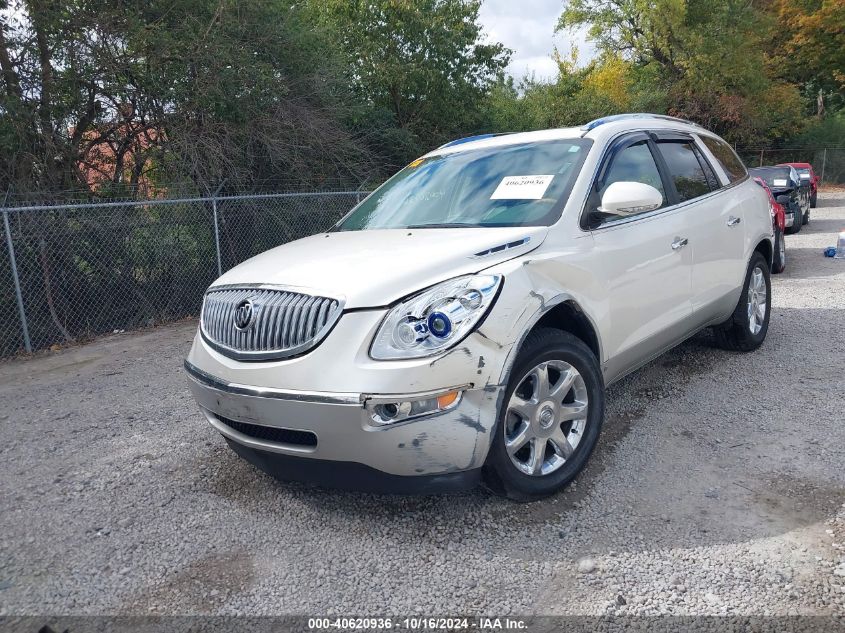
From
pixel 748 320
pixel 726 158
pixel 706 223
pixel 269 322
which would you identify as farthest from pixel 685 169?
pixel 269 322

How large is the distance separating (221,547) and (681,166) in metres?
3.90

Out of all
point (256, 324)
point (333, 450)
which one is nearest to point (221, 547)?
point (333, 450)

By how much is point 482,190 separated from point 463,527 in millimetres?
1966

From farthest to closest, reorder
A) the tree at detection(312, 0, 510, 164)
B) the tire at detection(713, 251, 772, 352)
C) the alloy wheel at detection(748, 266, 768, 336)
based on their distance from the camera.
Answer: the tree at detection(312, 0, 510, 164) < the alloy wheel at detection(748, 266, 768, 336) < the tire at detection(713, 251, 772, 352)

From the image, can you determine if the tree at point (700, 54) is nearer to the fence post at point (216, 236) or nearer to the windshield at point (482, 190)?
the fence post at point (216, 236)

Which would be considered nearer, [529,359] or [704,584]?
[704,584]

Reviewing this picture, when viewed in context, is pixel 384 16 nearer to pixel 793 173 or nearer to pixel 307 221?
pixel 307 221

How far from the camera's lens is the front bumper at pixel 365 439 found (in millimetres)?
2693

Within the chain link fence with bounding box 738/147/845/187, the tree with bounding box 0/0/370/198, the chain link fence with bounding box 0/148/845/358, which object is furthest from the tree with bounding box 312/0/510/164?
the chain link fence with bounding box 738/147/845/187

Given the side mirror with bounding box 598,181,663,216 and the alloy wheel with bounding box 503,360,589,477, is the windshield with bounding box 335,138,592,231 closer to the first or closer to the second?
the side mirror with bounding box 598,181,663,216

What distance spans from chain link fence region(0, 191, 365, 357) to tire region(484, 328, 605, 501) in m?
6.02

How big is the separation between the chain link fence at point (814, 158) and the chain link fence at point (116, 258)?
3128 centimetres

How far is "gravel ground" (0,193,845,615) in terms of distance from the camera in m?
2.56

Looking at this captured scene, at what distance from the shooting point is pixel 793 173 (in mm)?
15430
